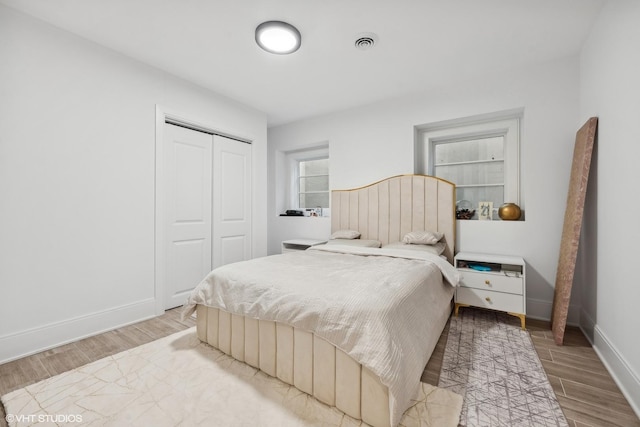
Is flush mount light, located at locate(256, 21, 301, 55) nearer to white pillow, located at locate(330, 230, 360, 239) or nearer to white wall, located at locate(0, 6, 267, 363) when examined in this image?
white wall, located at locate(0, 6, 267, 363)

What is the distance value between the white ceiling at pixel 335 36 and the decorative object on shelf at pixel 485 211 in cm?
138

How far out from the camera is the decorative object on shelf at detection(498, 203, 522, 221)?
279 cm

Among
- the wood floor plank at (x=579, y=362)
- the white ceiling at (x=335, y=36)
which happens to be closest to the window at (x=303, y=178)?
the white ceiling at (x=335, y=36)

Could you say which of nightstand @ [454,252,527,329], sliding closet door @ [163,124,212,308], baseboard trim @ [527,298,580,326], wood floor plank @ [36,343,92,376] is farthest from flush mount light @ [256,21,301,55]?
baseboard trim @ [527,298,580,326]

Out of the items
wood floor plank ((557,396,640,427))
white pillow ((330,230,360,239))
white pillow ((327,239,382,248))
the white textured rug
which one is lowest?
the white textured rug

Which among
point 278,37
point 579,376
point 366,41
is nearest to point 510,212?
point 579,376

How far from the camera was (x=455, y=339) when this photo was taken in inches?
87.4

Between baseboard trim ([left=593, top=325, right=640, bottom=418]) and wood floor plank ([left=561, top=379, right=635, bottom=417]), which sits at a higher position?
baseboard trim ([left=593, top=325, right=640, bottom=418])

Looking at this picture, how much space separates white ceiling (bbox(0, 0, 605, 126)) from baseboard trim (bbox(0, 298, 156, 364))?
2.36 meters

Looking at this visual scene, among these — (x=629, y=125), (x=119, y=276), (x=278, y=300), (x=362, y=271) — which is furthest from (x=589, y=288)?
(x=119, y=276)

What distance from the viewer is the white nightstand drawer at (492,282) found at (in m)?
2.41

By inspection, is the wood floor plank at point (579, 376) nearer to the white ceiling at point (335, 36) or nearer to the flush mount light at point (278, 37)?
the white ceiling at point (335, 36)

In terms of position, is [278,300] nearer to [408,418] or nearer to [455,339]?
[408,418]

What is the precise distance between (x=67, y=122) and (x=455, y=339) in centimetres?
359
